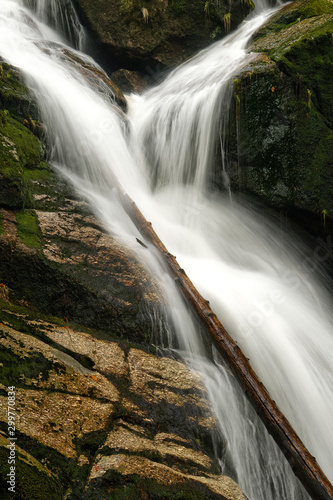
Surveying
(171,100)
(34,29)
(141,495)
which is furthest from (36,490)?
(34,29)

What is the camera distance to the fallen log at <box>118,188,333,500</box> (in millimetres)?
2820

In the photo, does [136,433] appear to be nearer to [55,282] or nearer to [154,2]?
[55,282]

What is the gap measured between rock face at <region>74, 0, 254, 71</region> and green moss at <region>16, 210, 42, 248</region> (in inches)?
348

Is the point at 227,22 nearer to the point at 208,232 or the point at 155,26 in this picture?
the point at 155,26

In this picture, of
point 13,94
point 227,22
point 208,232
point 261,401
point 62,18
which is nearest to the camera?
point 261,401

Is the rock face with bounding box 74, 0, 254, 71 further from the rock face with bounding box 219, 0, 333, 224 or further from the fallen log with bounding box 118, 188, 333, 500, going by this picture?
the fallen log with bounding box 118, 188, 333, 500

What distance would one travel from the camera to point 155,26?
10.9 metres

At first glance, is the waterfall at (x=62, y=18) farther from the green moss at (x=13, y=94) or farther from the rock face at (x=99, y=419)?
the rock face at (x=99, y=419)

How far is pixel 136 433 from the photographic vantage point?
2.61 metres

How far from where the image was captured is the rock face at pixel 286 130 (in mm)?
6570

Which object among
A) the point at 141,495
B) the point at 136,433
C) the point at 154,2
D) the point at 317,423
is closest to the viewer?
the point at 141,495

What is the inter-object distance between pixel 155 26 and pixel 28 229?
9.74 meters

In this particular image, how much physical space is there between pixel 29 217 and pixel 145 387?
2238 millimetres

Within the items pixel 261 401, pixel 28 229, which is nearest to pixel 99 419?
pixel 261 401
